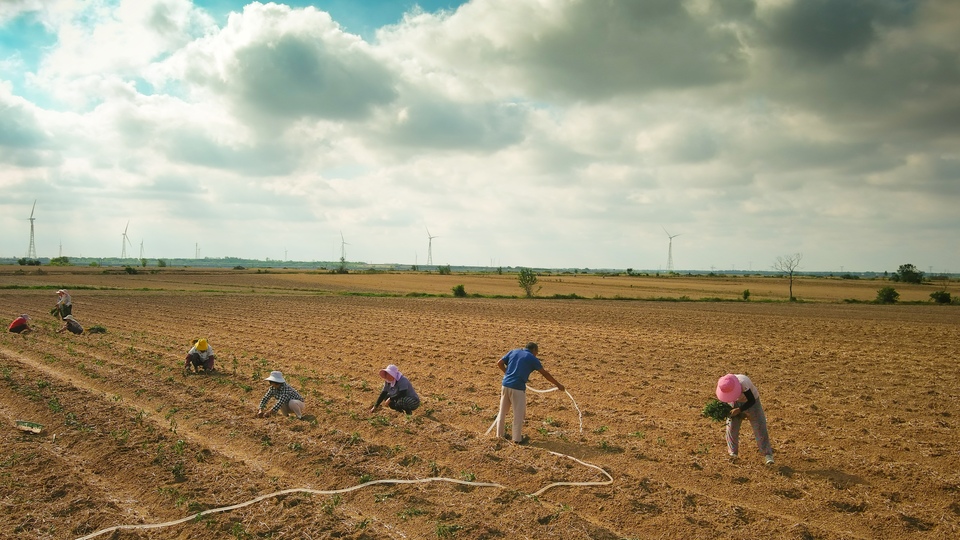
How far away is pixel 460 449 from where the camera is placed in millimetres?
9430

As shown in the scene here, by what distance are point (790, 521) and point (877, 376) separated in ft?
43.5

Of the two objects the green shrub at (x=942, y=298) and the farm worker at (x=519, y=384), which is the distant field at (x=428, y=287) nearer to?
the green shrub at (x=942, y=298)

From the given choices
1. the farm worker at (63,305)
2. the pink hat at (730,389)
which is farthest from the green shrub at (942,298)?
the farm worker at (63,305)

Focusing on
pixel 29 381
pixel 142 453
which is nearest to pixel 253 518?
pixel 142 453

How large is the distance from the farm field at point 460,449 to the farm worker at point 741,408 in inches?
11.7

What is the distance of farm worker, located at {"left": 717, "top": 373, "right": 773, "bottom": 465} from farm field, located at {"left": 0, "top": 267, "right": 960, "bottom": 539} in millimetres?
297

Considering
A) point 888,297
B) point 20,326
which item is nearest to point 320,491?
point 20,326

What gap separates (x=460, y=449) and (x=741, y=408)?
4396 mm

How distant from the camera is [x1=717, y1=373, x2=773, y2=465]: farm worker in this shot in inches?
347

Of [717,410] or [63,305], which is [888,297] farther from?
[63,305]

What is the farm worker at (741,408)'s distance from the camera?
28.9 ft

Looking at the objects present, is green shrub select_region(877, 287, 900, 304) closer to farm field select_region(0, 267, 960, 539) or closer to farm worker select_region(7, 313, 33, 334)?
farm field select_region(0, 267, 960, 539)

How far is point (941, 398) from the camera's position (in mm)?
14586

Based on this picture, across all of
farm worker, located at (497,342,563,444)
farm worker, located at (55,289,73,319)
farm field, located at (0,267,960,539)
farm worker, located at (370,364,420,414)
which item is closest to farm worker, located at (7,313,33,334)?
farm field, located at (0,267,960,539)
